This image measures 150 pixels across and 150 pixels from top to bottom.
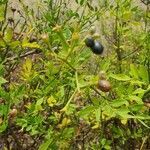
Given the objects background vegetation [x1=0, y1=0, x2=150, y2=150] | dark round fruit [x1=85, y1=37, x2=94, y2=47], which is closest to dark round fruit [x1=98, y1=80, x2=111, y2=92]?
background vegetation [x1=0, y1=0, x2=150, y2=150]

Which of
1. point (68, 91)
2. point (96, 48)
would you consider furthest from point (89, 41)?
point (68, 91)

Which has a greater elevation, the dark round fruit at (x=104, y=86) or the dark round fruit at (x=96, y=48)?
the dark round fruit at (x=96, y=48)

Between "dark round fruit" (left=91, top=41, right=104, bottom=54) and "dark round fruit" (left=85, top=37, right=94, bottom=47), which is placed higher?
"dark round fruit" (left=85, top=37, right=94, bottom=47)

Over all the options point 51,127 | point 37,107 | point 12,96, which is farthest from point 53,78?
point 51,127

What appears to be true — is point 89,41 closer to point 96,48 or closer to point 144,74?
point 96,48

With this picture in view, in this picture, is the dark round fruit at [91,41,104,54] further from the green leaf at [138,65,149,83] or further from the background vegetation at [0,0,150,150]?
the green leaf at [138,65,149,83]

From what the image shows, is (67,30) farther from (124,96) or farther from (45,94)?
(124,96)

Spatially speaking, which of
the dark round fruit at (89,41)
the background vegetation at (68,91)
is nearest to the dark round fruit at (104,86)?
the background vegetation at (68,91)

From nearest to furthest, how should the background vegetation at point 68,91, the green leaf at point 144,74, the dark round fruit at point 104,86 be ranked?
the dark round fruit at point 104,86 → the background vegetation at point 68,91 → the green leaf at point 144,74

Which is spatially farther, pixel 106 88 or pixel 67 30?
pixel 67 30

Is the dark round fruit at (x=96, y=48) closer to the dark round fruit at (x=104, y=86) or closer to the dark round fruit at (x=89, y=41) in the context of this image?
the dark round fruit at (x=89, y=41)

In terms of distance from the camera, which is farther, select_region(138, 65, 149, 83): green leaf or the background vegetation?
select_region(138, 65, 149, 83): green leaf
